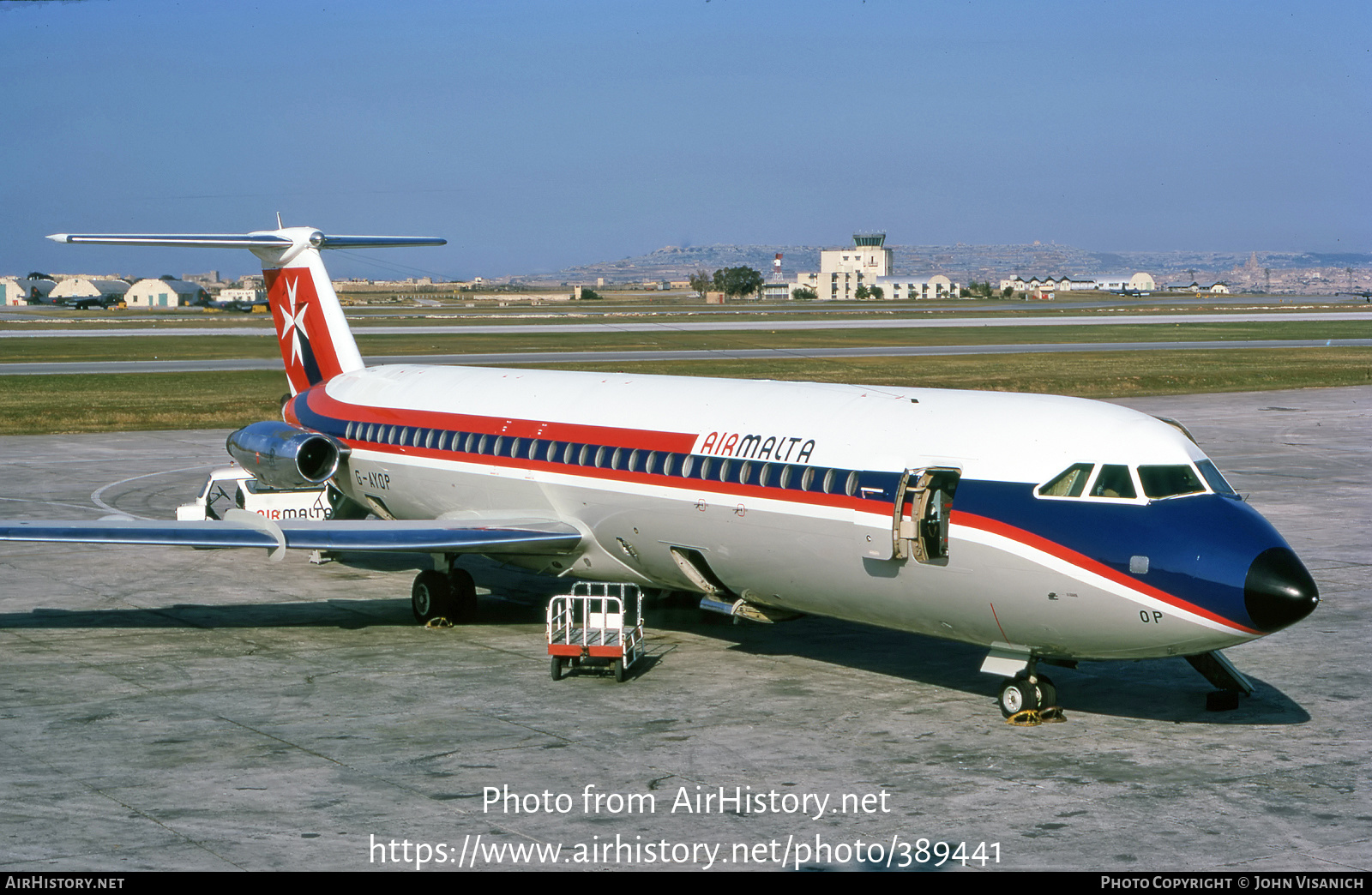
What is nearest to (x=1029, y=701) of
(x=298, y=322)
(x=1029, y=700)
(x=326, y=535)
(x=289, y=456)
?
(x=1029, y=700)

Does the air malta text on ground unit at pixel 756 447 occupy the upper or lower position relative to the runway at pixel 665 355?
upper

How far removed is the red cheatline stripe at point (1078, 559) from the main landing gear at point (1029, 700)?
1834 mm

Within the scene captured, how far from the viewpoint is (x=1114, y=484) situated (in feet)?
47.1

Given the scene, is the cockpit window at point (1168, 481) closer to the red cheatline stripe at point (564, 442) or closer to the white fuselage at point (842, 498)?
the white fuselage at point (842, 498)

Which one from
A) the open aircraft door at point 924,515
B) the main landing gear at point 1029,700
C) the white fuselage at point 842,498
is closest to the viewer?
the white fuselage at point 842,498

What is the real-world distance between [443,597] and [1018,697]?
29.5 feet

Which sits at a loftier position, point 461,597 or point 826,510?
point 826,510

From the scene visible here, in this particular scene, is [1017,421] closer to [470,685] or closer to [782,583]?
[782,583]

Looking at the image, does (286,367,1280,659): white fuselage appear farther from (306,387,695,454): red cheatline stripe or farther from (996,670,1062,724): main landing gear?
(996,670,1062,724): main landing gear

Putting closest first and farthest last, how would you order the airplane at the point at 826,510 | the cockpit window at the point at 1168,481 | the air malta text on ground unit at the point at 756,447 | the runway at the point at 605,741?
the runway at the point at 605,741
the airplane at the point at 826,510
the cockpit window at the point at 1168,481
the air malta text on ground unit at the point at 756,447

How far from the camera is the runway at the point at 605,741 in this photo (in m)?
11.8

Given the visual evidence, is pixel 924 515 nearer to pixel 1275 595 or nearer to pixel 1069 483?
pixel 1069 483

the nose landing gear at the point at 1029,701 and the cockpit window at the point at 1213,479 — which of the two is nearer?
the cockpit window at the point at 1213,479

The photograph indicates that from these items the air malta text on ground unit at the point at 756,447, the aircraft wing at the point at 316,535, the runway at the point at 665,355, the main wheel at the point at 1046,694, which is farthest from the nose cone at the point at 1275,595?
the runway at the point at 665,355
